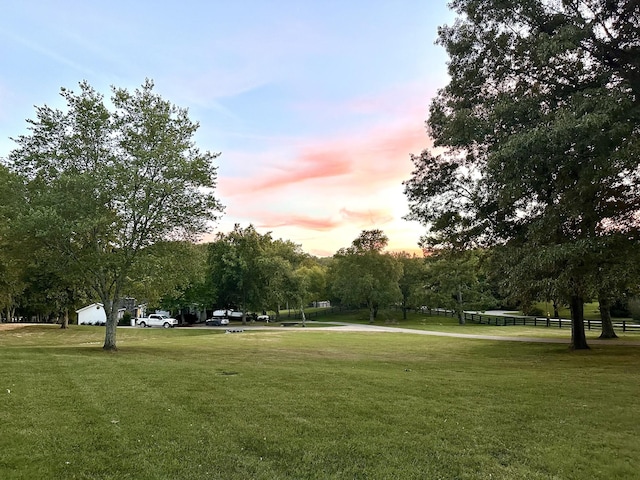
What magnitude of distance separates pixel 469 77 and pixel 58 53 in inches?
669

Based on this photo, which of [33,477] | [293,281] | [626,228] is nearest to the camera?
[33,477]

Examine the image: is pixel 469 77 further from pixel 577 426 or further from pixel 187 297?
pixel 187 297

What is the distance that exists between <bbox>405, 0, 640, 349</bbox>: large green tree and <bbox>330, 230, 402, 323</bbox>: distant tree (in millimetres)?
36495

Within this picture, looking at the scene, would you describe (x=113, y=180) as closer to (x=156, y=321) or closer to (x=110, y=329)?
(x=110, y=329)

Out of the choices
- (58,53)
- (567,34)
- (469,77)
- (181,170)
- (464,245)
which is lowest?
(464,245)

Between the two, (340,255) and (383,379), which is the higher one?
(340,255)

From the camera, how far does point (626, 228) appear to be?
50.0ft

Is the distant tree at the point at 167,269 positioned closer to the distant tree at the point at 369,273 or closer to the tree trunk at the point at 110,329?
the tree trunk at the point at 110,329

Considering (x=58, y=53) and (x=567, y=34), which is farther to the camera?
(x=58, y=53)

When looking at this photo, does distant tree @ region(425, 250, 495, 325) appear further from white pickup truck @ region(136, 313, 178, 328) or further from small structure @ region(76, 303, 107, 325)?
small structure @ region(76, 303, 107, 325)

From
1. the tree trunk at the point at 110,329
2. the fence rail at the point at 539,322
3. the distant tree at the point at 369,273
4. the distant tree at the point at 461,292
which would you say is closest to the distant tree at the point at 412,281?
the distant tree at the point at 461,292

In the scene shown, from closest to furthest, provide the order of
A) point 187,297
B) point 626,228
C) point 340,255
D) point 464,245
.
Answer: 1. point 626,228
2. point 464,245
3. point 187,297
4. point 340,255

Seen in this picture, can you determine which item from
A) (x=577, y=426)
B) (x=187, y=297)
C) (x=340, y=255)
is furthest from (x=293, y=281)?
(x=577, y=426)

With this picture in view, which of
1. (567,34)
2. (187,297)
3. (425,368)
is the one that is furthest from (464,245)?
(187,297)
